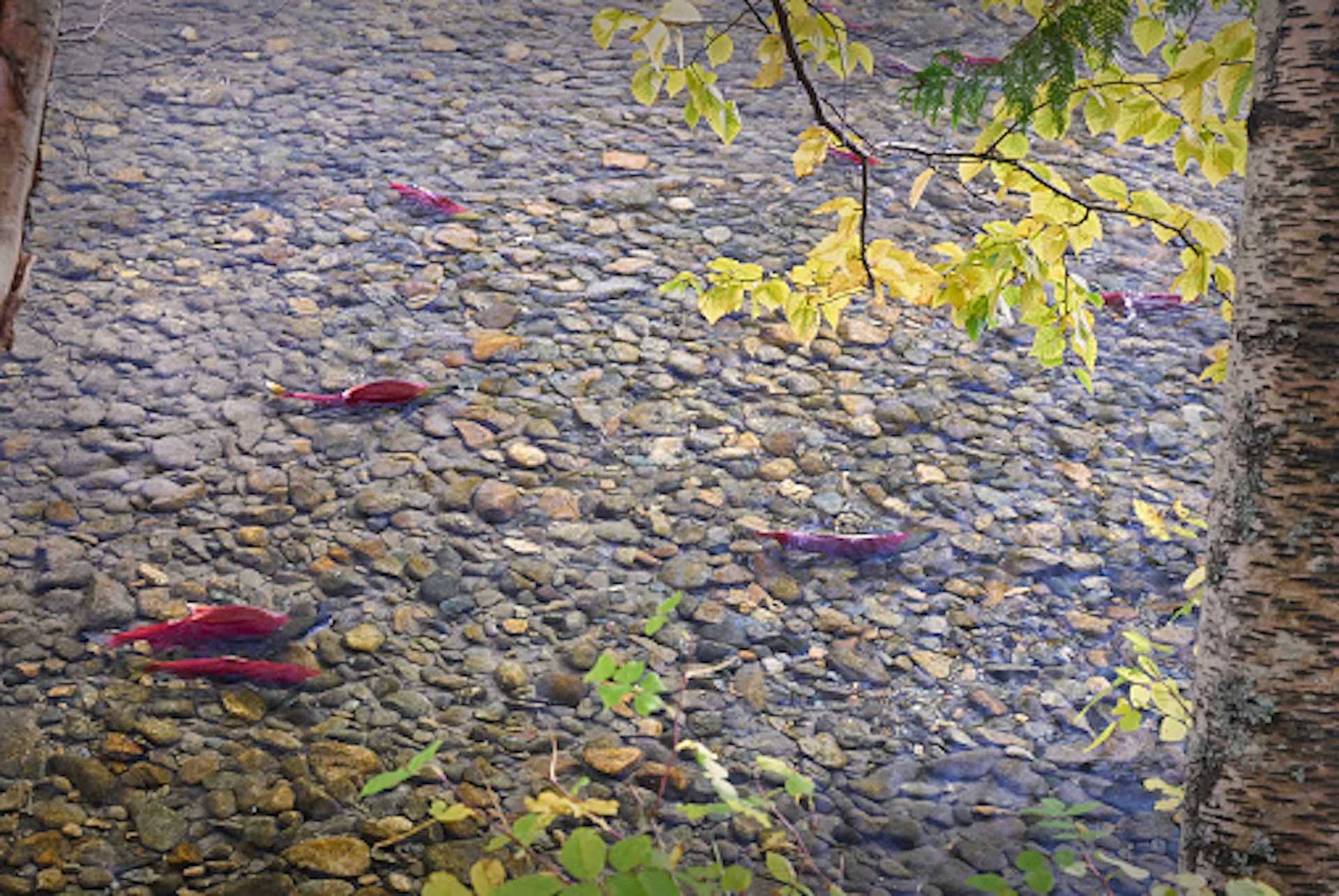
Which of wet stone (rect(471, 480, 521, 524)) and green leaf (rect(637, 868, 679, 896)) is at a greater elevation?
green leaf (rect(637, 868, 679, 896))

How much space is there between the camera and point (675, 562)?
2.51 metres

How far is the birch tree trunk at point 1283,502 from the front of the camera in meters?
1.23

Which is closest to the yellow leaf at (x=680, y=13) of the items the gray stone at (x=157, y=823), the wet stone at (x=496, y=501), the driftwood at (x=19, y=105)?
the driftwood at (x=19, y=105)

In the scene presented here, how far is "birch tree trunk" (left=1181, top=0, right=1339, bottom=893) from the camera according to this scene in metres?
1.23

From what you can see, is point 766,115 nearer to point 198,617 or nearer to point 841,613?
point 841,613

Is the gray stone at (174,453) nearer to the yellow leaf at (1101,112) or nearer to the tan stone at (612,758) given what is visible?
the tan stone at (612,758)

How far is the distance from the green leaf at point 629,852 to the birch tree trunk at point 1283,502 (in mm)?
751

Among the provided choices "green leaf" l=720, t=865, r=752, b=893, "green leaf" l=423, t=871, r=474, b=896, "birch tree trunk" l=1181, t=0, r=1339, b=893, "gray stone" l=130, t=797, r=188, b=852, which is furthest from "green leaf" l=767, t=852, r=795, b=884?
"gray stone" l=130, t=797, r=188, b=852

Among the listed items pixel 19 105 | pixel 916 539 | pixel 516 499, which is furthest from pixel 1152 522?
pixel 19 105

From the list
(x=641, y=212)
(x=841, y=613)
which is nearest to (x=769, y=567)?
(x=841, y=613)

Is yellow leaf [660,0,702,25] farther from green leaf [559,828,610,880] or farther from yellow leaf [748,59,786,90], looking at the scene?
green leaf [559,828,610,880]

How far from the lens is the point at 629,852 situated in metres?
1.03

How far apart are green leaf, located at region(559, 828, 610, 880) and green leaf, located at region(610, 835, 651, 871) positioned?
0.01 meters

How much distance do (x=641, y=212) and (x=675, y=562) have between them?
5.78 ft
